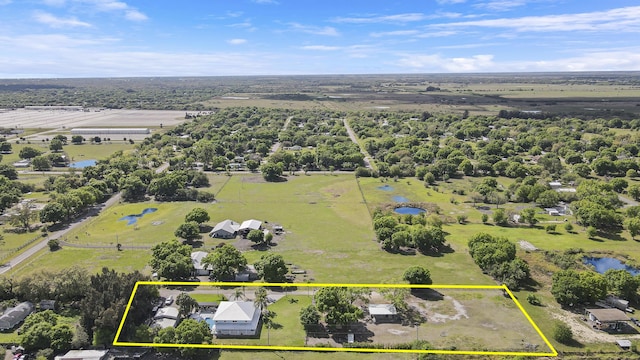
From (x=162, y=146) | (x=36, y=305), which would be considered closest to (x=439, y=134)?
(x=162, y=146)

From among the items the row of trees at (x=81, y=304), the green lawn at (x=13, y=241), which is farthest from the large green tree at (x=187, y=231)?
the green lawn at (x=13, y=241)

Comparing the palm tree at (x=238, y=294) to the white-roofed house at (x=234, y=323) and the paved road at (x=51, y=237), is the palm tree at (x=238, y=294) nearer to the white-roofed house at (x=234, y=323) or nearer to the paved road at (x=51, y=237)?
the white-roofed house at (x=234, y=323)

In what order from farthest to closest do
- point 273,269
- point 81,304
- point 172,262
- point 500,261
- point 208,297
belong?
point 500,261 < point 172,262 < point 273,269 < point 208,297 < point 81,304

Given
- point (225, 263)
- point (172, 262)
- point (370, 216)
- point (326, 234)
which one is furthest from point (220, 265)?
point (370, 216)

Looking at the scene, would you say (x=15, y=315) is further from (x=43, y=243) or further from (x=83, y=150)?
(x=83, y=150)

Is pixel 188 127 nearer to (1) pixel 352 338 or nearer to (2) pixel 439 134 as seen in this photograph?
(2) pixel 439 134

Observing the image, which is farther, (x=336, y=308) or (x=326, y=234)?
(x=326, y=234)
